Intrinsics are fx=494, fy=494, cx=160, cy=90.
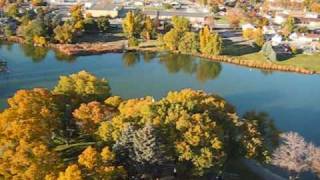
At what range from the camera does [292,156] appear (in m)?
14.0

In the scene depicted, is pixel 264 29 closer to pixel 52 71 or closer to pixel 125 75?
pixel 125 75

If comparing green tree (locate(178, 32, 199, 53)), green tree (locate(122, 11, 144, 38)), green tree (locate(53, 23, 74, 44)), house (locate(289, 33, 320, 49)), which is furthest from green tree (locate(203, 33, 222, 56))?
green tree (locate(53, 23, 74, 44))

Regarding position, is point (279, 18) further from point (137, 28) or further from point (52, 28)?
point (52, 28)

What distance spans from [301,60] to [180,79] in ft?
29.2

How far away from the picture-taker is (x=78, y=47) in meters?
32.3

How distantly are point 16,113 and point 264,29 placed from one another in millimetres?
29680

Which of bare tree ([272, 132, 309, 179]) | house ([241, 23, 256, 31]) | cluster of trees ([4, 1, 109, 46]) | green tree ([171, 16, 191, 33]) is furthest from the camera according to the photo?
house ([241, 23, 256, 31])

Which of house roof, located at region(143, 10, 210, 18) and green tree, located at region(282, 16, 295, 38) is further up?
house roof, located at region(143, 10, 210, 18)

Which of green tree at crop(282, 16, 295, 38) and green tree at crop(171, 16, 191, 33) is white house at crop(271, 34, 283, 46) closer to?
green tree at crop(282, 16, 295, 38)

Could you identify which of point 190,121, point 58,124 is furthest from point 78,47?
point 190,121

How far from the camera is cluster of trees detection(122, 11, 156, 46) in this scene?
35062 millimetres

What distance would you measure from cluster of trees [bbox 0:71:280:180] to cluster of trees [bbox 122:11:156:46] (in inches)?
759

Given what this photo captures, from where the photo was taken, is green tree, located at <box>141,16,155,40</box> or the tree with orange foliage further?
green tree, located at <box>141,16,155,40</box>

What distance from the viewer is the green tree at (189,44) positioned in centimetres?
3195
